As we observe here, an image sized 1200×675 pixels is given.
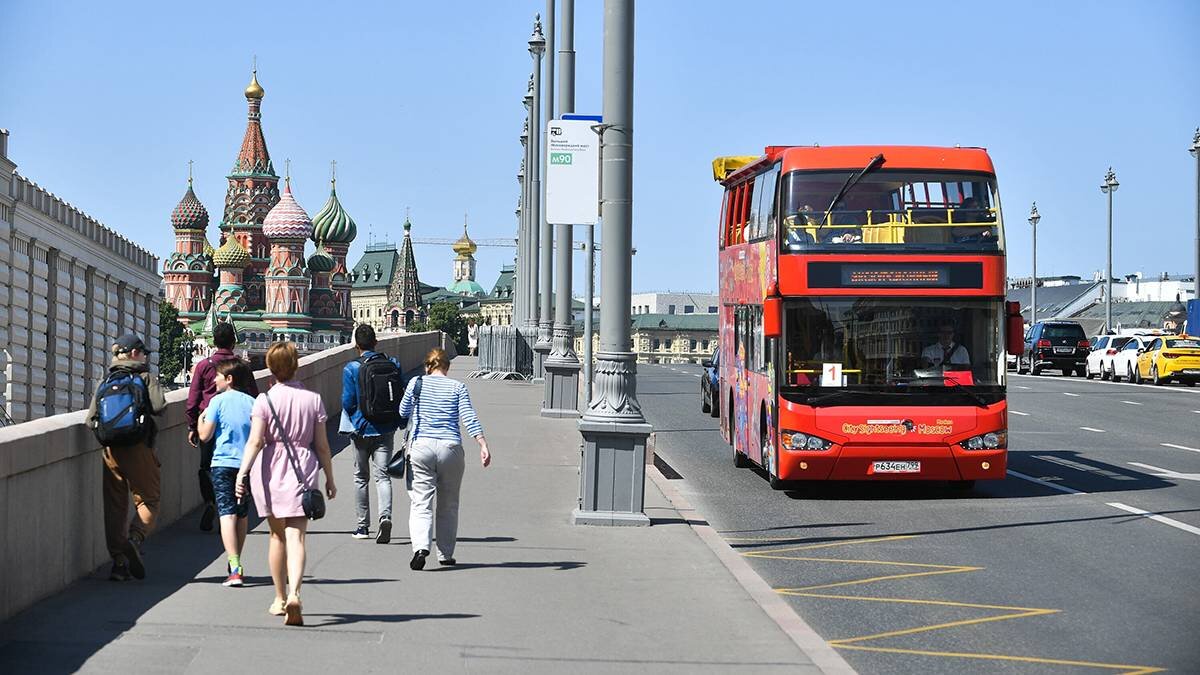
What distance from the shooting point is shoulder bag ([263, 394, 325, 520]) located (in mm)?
9312

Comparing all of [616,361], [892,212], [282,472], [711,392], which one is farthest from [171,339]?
[282,472]

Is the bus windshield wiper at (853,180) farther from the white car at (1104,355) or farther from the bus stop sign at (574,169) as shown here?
the white car at (1104,355)

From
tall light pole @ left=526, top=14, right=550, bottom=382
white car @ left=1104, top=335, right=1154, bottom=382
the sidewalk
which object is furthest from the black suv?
the sidewalk

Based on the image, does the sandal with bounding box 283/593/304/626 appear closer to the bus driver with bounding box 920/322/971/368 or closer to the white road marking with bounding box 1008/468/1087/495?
the bus driver with bounding box 920/322/971/368

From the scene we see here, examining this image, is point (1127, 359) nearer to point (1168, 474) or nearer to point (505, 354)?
point (505, 354)

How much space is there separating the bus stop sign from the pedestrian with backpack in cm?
523

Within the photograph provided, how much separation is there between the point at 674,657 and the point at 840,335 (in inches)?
342

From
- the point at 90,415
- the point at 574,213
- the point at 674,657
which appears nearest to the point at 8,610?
the point at 90,415

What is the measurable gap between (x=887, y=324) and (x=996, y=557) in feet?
14.5

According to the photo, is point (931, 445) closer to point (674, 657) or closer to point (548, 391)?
point (674, 657)

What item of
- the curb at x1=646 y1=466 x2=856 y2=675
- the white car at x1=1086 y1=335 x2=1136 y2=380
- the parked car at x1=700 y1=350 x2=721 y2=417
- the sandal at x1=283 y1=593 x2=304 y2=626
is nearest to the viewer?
the curb at x1=646 y1=466 x2=856 y2=675

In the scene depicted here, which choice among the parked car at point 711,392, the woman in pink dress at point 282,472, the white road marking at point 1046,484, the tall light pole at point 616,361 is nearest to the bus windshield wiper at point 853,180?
the tall light pole at point 616,361

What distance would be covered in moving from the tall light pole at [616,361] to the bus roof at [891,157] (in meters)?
3.38

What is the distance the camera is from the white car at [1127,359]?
50.7 meters
